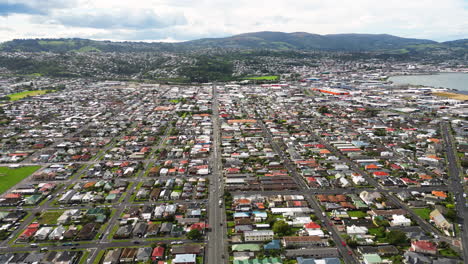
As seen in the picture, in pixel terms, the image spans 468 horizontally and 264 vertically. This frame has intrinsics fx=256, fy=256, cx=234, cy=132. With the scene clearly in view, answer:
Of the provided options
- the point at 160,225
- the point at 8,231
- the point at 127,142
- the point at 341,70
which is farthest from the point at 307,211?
the point at 341,70

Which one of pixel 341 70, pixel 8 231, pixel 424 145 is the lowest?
pixel 8 231

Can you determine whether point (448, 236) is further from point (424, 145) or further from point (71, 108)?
point (71, 108)

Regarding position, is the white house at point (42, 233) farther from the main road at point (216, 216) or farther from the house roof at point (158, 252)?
the main road at point (216, 216)

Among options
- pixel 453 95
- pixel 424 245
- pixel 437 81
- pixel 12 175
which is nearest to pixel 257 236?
pixel 424 245

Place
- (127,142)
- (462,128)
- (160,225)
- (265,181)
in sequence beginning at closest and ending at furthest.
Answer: (160,225), (265,181), (127,142), (462,128)

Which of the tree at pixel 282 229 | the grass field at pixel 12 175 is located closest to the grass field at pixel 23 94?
the grass field at pixel 12 175

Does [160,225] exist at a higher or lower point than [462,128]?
lower

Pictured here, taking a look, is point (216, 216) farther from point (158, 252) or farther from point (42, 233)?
point (42, 233)
